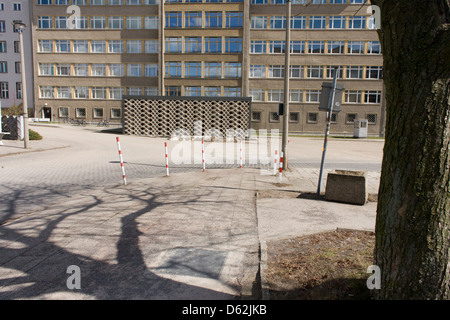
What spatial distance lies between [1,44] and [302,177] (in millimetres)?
71388

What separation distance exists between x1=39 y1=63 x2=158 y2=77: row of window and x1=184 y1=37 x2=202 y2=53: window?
5.77 meters

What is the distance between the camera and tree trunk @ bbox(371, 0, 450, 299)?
→ 94.8 inches

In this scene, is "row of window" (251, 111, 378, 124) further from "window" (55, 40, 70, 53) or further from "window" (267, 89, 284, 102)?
"window" (55, 40, 70, 53)

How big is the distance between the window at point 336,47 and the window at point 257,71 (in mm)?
9326

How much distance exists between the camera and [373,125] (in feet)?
153

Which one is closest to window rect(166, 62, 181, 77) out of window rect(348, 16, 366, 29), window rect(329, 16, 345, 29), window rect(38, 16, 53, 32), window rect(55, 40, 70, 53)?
window rect(55, 40, 70, 53)

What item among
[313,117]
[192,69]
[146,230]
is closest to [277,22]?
[192,69]

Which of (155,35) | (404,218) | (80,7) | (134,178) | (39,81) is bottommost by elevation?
(134,178)

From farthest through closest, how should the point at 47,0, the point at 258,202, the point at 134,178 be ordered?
the point at 47,0 < the point at 134,178 < the point at 258,202

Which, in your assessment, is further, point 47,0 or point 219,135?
point 47,0

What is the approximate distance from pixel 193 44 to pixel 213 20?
170 inches

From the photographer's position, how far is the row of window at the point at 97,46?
49500 millimetres

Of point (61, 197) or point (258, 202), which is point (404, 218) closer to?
point (258, 202)
